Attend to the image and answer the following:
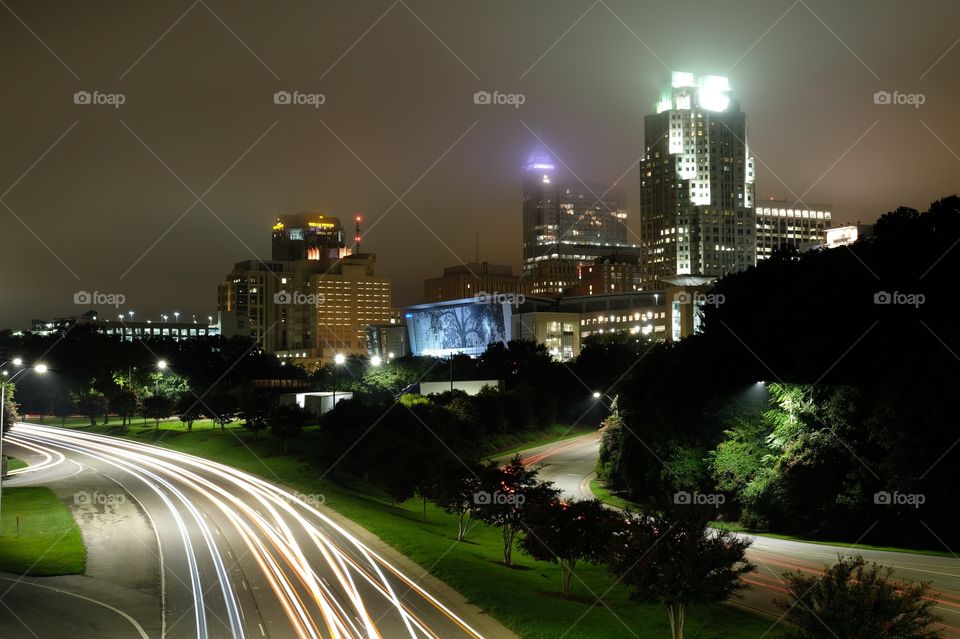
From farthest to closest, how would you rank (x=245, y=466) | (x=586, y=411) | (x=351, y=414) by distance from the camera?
1. (x=586, y=411)
2. (x=351, y=414)
3. (x=245, y=466)

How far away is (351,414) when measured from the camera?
77625 millimetres

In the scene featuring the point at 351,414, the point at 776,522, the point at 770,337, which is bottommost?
the point at 776,522

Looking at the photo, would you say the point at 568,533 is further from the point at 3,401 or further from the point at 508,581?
the point at 3,401

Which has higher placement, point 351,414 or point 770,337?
point 770,337

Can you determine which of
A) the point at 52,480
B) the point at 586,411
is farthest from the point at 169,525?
the point at 586,411

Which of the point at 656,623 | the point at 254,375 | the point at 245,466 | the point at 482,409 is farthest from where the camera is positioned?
the point at 254,375

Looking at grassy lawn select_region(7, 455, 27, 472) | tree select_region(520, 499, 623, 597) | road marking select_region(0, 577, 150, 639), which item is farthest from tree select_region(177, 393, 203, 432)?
tree select_region(520, 499, 623, 597)

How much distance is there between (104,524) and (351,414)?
37.4 m

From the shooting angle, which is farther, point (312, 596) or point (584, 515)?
point (584, 515)

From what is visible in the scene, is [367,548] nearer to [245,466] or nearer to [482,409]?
[245,466]

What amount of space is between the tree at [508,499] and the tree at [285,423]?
30592mm
